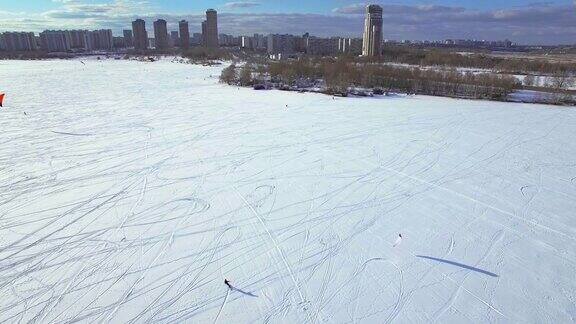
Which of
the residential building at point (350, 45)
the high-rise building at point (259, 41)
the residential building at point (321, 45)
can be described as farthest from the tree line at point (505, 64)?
the high-rise building at point (259, 41)

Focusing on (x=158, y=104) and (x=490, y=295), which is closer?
(x=490, y=295)

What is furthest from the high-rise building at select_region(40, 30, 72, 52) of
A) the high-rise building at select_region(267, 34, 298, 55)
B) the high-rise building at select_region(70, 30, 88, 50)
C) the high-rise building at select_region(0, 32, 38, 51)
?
the high-rise building at select_region(267, 34, 298, 55)

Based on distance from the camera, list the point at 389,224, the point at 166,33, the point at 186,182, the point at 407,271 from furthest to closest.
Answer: the point at 166,33
the point at 186,182
the point at 389,224
the point at 407,271

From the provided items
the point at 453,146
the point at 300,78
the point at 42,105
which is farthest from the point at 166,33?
the point at 453,146

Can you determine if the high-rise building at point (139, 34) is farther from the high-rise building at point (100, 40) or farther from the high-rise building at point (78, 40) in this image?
the high-rise building at point (78, 40)

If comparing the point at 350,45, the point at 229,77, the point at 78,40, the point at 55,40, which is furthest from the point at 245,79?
the point at 78,40

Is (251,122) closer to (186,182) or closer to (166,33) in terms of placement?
(186,182)
